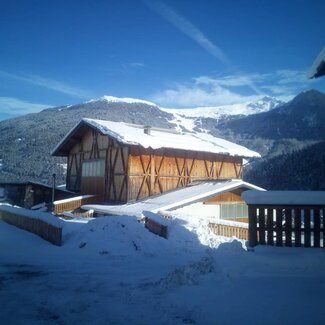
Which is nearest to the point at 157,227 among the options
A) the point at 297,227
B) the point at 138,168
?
the point at 297,227

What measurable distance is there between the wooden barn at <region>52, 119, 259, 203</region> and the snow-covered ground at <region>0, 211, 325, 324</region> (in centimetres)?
1350

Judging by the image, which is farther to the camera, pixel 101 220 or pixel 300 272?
pixel 101 220

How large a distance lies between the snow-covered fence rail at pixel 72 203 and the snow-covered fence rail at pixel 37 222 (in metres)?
4.62

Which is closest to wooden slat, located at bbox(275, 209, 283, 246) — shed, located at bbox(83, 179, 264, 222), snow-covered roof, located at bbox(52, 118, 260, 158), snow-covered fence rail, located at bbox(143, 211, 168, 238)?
snow-covered fence rail, located at bbox(143, 211, 168, 238)

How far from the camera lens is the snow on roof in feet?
25.4

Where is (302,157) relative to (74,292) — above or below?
above

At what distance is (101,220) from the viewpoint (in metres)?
13.2

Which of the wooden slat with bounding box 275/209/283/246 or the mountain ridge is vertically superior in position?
the mountain ridge

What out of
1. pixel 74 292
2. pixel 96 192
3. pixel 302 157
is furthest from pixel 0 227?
pixel 302 157

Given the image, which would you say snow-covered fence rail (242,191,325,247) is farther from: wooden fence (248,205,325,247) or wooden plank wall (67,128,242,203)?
wooden plank wall (67,128,242,203)

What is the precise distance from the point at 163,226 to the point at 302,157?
5752 cm

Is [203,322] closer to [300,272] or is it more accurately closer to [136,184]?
[300,272]

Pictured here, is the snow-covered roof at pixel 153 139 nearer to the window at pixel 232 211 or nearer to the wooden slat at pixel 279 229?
the window at pixel 232 211

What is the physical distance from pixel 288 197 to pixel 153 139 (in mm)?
17844
